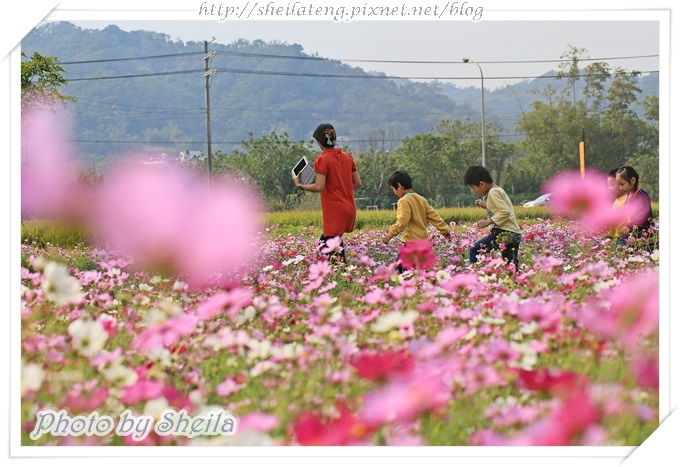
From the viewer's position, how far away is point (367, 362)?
2.03 meters

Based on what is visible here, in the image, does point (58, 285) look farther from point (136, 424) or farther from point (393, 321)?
point (393, 321)

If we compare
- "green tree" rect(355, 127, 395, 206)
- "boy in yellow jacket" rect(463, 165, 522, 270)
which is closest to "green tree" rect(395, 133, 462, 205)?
"green tree" rect(355, 127, 395, 206)

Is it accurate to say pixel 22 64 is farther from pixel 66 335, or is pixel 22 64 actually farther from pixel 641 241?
pixel 641 241

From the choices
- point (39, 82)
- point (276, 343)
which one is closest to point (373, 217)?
point (39, 82)

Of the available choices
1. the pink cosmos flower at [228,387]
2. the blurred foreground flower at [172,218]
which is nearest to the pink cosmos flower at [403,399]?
the pink cosmos flower at [228,387]

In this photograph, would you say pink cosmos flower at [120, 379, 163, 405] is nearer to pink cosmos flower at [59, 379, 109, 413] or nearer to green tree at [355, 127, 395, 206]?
pink cosmos flower at [59, 379, 109, 413]

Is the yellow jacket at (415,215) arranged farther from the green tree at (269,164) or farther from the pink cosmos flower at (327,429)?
the pink cosmos flower at (327,429)

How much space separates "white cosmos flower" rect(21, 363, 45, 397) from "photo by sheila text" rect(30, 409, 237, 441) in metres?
0.08

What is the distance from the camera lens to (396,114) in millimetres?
5477

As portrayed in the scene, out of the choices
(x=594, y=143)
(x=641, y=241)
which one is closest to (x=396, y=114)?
(x=594, y=143)

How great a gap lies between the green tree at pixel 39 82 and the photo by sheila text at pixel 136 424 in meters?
1.12

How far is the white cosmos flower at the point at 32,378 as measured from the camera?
2.40 meters

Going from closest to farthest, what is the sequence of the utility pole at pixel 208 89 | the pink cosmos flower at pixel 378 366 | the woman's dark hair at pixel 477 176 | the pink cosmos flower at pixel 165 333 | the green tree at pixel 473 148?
1. the pink cosmos flower at pixel 378 366
2. the pink cosmos flower at pixel 165 333
3. the utility pole at pixel 208 89
4. the woman's dark hair at pixel 477 176
5. the green tree at pixel 473 148
